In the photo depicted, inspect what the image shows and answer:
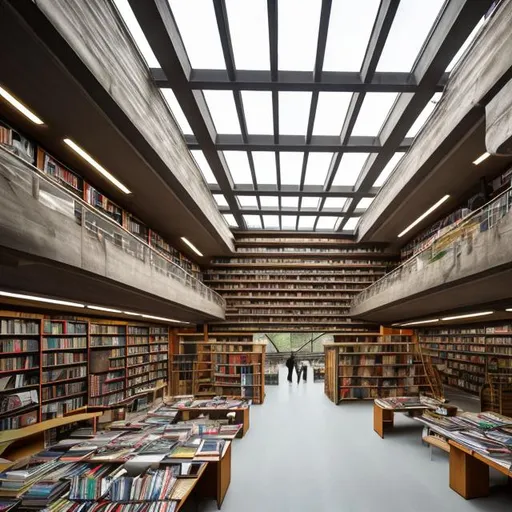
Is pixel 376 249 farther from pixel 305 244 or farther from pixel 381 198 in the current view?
pixel 381 198

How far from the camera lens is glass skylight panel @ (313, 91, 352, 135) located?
6.14 metres

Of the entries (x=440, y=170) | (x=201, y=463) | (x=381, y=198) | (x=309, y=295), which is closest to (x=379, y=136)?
(x=440, y=170)

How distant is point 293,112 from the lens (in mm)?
6656

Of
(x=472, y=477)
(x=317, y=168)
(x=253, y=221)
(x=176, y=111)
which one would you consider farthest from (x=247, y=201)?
(x=472, y=477)

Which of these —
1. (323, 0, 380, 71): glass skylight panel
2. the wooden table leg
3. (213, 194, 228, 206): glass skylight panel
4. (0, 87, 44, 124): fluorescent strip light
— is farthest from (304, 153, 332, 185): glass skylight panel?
the wooden table leg

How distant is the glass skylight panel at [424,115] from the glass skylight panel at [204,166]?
3915mm

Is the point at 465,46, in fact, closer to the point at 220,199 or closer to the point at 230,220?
the point at 220,199

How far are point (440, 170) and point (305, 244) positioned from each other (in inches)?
280

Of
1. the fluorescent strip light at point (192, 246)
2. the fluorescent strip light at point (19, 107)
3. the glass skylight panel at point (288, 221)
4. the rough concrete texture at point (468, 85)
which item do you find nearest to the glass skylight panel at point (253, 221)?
the glass skylight panel at point (288, 221)

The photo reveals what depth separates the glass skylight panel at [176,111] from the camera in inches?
241

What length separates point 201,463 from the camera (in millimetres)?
3625

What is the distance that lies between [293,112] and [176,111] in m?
1.90

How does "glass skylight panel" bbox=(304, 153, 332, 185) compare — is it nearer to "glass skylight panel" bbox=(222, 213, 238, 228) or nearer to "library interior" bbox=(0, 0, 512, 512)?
"library interior" bbox=(0, 0, 512, 512)

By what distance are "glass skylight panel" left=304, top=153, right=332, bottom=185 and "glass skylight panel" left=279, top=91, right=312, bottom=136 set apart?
96 centimetres
